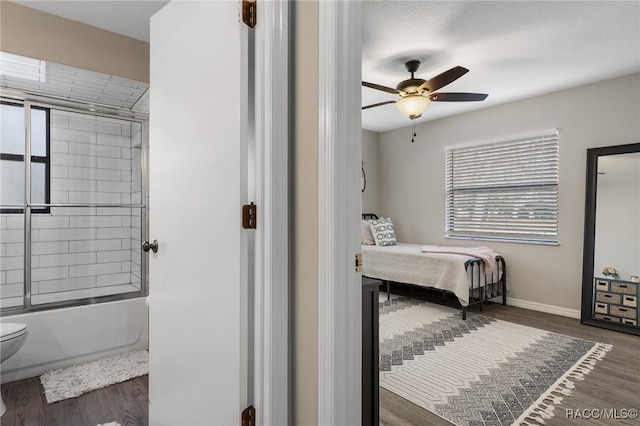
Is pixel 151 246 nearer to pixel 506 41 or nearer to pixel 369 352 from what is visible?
pixel 369 352

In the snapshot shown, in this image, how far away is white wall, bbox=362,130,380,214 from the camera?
5711mm

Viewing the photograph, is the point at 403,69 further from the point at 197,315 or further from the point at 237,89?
the point at 197,315

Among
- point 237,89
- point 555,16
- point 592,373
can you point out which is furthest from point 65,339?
point 555,16

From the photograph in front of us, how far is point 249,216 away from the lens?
124cm

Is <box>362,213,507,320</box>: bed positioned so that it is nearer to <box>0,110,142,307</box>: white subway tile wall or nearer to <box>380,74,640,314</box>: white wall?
<box>380,74,640,314</box>: white wall

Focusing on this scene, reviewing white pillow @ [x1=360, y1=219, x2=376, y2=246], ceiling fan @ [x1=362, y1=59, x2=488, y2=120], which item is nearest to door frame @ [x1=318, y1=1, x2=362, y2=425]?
ceiling fan @ [x1=362, y1=59, x2=488, y2=120]

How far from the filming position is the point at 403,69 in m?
3.35

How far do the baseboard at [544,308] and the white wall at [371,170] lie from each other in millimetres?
2373

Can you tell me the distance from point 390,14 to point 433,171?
3083 mm

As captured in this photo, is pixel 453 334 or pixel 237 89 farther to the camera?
pixel 453 334

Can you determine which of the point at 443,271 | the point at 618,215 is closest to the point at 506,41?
the point at 618,215

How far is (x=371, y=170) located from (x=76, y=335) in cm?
441

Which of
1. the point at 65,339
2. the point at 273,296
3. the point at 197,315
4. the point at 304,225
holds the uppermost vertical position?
the point at 304,225

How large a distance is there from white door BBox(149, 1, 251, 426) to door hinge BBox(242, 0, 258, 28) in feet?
0.09
